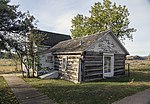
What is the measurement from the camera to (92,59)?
20.6 m

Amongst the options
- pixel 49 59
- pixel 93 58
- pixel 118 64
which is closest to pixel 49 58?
pixel 49 59

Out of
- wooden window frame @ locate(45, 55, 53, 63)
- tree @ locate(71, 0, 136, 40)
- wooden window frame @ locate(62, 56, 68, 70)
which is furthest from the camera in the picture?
tree @ locate(71, 0, 136, 40)

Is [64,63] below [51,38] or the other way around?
below

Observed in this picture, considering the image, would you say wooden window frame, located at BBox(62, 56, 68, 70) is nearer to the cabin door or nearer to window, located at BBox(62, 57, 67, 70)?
window, located at BBox(62, 57, 67, 70)

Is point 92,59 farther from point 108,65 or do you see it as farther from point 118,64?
point 118,64

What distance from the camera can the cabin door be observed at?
888 inches

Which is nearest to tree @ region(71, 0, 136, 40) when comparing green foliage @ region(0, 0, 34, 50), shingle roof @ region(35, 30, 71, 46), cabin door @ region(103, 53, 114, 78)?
shingle roof @ region(35, 30, 71, 46)

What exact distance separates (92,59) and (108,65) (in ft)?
10.9

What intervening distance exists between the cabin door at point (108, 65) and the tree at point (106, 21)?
698 inches

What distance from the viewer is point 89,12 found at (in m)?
44.1

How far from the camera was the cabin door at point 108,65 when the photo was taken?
888 inches

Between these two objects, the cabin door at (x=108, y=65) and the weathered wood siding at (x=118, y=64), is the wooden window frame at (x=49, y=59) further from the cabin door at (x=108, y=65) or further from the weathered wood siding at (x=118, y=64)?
the weathered wood siding at (x=118, y=64)

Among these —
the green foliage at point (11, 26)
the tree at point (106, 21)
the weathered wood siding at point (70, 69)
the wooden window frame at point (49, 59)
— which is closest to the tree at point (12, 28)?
the green foliage at point (11, 26)

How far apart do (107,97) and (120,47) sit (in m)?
13.1
